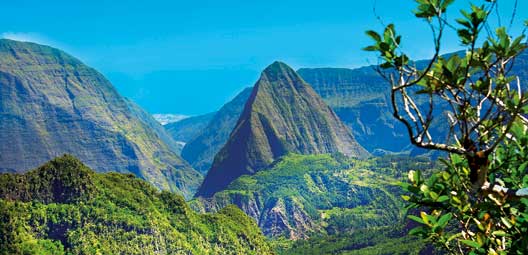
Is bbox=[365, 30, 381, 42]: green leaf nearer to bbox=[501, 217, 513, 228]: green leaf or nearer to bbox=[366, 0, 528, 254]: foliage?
bbox=[366, 0, 528, 254]: foliage

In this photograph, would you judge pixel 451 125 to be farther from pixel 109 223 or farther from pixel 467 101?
pixel 109 223

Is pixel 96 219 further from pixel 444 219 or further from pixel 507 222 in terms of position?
pixel 507 222

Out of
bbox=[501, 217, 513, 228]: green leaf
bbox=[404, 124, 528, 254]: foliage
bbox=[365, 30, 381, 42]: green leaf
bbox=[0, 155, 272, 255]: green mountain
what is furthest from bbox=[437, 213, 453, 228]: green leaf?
bbox=[0, 155, 272, 255]: green mountain

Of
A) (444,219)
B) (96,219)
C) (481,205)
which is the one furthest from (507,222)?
(96,219)

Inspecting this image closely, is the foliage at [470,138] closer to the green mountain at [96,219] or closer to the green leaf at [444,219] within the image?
the green leaf at [444,219]

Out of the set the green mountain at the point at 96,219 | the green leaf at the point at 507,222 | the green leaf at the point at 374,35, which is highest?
the green leaf at the point at 374,35

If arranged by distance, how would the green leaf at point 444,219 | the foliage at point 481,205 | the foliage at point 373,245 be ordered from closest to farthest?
the green leaf at point 444,219 → the foliage at point 481,205 → the foliage at point 373,245

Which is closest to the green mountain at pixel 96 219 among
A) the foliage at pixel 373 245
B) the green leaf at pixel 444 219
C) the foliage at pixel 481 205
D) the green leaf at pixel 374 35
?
the foliage at pixel 373 245

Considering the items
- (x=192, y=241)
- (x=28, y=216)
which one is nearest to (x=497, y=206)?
(x=28, y=216)
